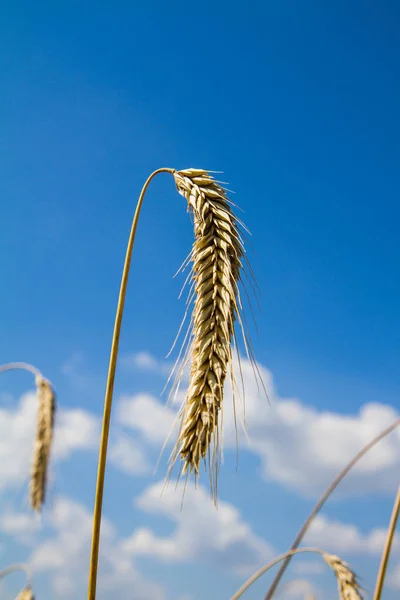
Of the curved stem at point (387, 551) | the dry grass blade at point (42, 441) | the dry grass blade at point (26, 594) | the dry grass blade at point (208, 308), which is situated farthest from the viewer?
the dry grass blade at point (26, 594)

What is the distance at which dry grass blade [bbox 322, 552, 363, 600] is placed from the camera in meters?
3.71

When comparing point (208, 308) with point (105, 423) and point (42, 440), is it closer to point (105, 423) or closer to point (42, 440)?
point (105, 423)

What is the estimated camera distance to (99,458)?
2805 mm

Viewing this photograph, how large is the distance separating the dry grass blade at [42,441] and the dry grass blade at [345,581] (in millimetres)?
1971

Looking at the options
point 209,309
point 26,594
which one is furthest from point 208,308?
point 26,594

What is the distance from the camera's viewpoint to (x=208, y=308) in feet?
9.66

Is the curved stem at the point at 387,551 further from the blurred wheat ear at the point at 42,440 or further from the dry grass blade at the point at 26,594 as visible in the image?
the dry grass blade at the point at 26,594

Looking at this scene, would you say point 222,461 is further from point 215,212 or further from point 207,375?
point 215,212

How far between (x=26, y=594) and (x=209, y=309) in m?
4.51

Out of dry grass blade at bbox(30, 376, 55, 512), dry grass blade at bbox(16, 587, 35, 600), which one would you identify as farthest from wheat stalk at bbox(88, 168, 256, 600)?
dry grass blade at bbox(16, 587, 35, 600)

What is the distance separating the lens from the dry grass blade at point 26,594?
593cm

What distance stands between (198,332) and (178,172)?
106 centimetres

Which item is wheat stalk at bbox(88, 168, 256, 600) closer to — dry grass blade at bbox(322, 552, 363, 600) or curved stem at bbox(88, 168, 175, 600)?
curved stem at bbox(88, 168, 175, 600)

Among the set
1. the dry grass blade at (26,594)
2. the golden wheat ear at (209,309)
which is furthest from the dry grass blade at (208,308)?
the dry grass blade at (26,594)
